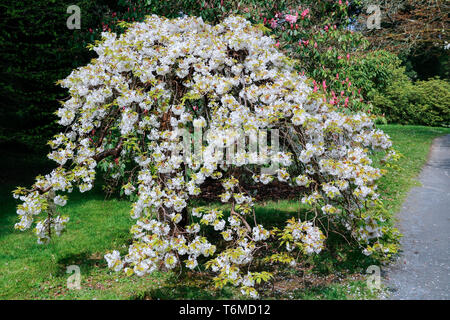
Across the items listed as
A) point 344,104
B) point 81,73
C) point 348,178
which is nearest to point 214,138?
point 348,178

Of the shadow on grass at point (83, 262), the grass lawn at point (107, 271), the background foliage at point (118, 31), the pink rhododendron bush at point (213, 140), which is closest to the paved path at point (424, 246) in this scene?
the grass lawn at point (107, 271)

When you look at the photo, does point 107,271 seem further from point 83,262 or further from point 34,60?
A: point 34,60

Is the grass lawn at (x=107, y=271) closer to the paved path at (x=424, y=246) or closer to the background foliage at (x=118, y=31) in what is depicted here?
the paved path at (x=424, y=246)

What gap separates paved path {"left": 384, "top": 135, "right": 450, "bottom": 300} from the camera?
4320mm

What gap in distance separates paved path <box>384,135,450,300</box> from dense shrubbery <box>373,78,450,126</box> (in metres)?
13.6

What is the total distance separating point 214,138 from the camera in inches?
140

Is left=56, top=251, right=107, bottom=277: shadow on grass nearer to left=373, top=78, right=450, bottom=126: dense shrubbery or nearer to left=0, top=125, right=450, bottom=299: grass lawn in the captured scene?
left=0, top=125, right=450, bottom=299: grass lawn

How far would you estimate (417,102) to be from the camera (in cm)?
2200

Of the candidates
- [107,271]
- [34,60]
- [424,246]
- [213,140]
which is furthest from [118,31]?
[424,246]

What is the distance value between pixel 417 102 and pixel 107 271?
21.4 m

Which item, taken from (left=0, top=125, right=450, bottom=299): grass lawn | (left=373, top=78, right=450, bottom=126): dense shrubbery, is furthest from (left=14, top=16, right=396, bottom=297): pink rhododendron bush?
(left=373, top=78, right=450, bottom=126): dense shrubbery

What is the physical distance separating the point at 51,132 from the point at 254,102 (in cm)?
653

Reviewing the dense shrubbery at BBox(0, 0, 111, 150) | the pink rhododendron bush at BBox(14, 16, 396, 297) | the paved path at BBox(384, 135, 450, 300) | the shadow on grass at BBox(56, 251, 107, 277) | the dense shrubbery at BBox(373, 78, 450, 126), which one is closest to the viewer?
the pink rhododendron bush at BBox(14, 16, 396, 297)

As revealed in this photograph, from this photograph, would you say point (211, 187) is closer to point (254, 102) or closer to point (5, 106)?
point (5, 106)
